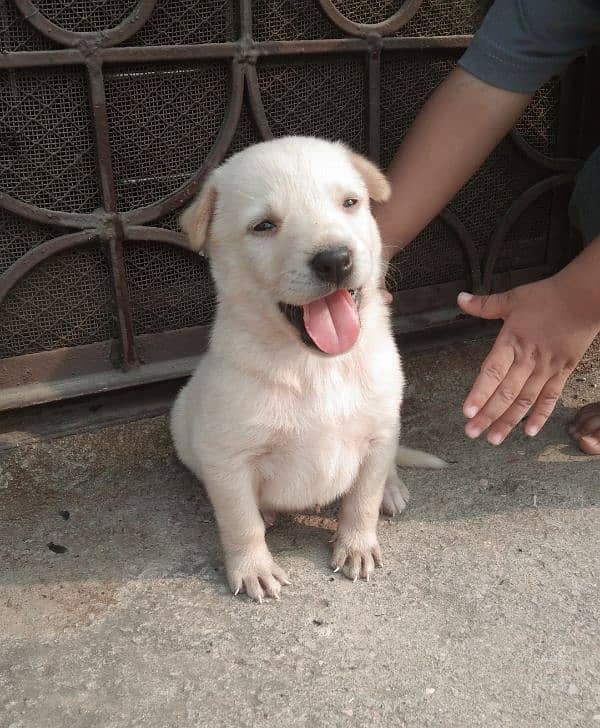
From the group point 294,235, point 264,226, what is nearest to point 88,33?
point 264,226

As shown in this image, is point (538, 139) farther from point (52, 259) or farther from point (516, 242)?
point (52, 259)

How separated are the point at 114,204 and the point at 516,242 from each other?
6.36 feet

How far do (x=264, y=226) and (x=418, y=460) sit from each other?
1225 mm

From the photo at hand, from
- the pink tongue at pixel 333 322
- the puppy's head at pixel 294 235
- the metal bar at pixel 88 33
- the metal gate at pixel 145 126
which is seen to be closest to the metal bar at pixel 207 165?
the metal gate at pixel 145 126

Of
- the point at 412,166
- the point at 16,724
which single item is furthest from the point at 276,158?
the point at 16,724

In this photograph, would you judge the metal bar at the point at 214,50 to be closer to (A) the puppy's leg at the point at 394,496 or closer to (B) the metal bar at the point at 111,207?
(B) the metal bar at the point at 111,207

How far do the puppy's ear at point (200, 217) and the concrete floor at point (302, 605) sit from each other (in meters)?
1.02

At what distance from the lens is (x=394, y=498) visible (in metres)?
2.71

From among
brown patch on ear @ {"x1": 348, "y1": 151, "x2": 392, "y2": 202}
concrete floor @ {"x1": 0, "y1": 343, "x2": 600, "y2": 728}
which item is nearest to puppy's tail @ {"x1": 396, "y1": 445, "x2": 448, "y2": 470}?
concrete floor @ {"x1": 0, "y1": 343, "x2": 600, "y2": 728}

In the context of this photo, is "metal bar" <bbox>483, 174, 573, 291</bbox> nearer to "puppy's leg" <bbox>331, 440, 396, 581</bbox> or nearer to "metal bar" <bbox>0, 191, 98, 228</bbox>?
"puppy's leg" <bbox>331, 440, 396, 581</bbox>

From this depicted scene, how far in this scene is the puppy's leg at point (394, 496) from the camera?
2699mm

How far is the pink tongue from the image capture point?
6.98 feet

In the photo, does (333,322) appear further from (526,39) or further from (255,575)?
(526,39)

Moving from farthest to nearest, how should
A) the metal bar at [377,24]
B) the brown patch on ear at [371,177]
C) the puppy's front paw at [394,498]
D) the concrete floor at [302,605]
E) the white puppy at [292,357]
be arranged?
the metal bar at [377,24]
the puppy's front paw at [394,498]
the brown patch on ear at [371,177]
the white puppy at [292,357]
the concrete floor at [302,605]
